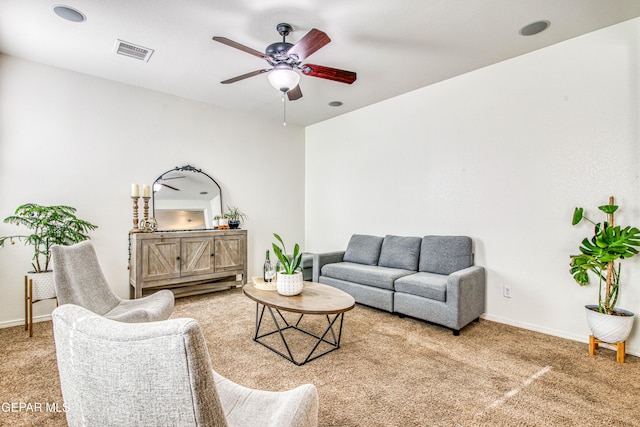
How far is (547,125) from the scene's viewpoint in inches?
120

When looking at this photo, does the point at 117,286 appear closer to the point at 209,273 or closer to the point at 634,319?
the point at 209,273

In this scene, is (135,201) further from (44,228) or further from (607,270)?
(607,270)

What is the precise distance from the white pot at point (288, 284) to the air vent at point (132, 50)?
102 inches

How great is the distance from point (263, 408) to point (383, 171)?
12.4 ft

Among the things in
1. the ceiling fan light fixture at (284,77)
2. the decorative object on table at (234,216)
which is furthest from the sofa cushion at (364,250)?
the ceiling fan light fixture at (284,77)

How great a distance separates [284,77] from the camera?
2.55 m

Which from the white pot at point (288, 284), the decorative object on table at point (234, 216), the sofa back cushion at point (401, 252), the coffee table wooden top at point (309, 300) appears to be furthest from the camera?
the decorative object on table at point (234, 216)

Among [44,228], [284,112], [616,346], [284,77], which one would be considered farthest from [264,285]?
[284,112]

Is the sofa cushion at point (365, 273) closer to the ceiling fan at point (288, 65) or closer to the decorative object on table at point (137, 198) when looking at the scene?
the ceiling fan at point (288, 65)

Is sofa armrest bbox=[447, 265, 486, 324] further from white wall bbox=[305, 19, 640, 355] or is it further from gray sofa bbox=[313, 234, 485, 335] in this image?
white wall bbox=[305, 19, 640, 355]

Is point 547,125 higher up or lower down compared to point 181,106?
lower down

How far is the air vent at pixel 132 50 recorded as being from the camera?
2.96 m

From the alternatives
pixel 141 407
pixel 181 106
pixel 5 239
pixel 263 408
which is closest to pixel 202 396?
pixel 141 407

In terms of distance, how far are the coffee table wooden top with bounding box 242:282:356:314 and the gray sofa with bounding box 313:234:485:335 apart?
97cm
